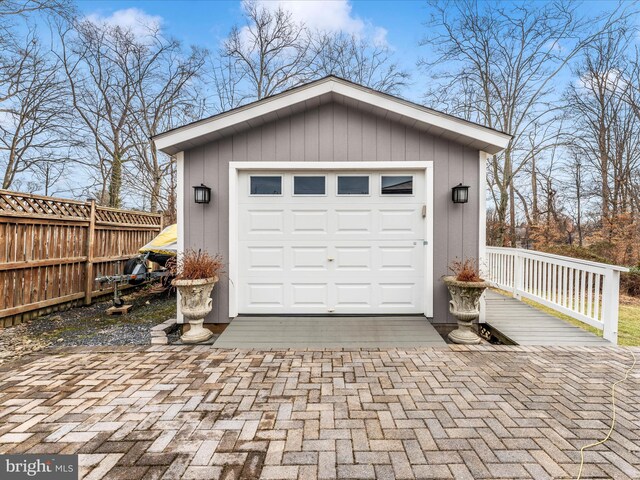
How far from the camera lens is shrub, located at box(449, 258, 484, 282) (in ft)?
13.0

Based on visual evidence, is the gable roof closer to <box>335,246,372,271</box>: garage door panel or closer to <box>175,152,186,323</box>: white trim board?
<box>175,152,186,323</box>: white trim board

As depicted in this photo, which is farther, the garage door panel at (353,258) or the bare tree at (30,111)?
the bare tree at (30,111)

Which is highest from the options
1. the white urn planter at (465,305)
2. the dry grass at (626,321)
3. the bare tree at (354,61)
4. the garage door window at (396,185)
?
the bare tree at (354,61)

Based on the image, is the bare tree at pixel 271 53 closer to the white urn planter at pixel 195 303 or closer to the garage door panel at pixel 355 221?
the garage door panel at pixel 355 221

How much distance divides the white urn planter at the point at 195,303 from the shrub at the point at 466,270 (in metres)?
3.48

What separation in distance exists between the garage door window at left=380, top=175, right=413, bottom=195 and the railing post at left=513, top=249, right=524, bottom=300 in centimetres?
282

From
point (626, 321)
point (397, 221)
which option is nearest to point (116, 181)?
point (397, 221)

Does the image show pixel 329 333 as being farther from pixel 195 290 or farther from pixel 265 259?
pixel 195 290

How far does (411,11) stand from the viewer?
9664 mm

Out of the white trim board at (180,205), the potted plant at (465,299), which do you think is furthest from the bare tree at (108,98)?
the potted plant at (465,299)

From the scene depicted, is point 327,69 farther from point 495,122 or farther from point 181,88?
point 495,122

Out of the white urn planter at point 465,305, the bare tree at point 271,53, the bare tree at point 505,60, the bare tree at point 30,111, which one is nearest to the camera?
the white urn planter at point 465,305

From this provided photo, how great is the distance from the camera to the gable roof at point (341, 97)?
412cm

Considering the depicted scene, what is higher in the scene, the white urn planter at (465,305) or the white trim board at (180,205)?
the white trim board at (180,205)
